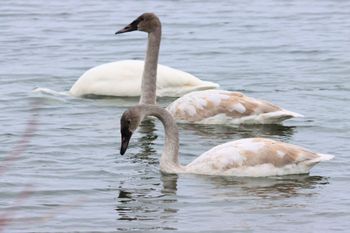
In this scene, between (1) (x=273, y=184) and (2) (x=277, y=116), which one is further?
(2) (x=277, y=116)

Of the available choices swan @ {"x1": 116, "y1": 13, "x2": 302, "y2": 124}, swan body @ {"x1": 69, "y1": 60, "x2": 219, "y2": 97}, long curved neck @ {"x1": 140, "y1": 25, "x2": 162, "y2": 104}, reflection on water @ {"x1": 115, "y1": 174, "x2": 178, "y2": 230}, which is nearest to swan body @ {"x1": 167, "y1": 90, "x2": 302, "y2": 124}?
swan @ {"x1": 116, "y1": 13, "x2": 302, "y2": 124}

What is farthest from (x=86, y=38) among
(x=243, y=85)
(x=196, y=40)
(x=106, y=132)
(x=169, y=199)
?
(x=169, y=199)

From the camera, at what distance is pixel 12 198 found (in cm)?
999

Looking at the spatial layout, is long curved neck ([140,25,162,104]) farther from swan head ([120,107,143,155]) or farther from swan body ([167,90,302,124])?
swan head ([120,107,143,155])

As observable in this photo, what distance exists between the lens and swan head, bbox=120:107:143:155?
10836mm

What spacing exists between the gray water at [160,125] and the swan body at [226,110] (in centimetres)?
13

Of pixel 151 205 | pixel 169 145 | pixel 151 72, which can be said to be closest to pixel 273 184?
pixel 169 145

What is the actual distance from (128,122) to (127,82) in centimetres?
406

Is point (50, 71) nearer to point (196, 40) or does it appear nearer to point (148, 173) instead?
point (196, 40)

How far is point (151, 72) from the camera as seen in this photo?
13734 mm

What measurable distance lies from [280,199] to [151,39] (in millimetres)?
4450

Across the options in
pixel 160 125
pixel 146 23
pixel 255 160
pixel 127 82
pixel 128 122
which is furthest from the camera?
pixel 127 82

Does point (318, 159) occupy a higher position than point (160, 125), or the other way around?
point (318, 159)

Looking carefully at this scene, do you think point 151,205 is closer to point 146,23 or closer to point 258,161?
point 258,161
